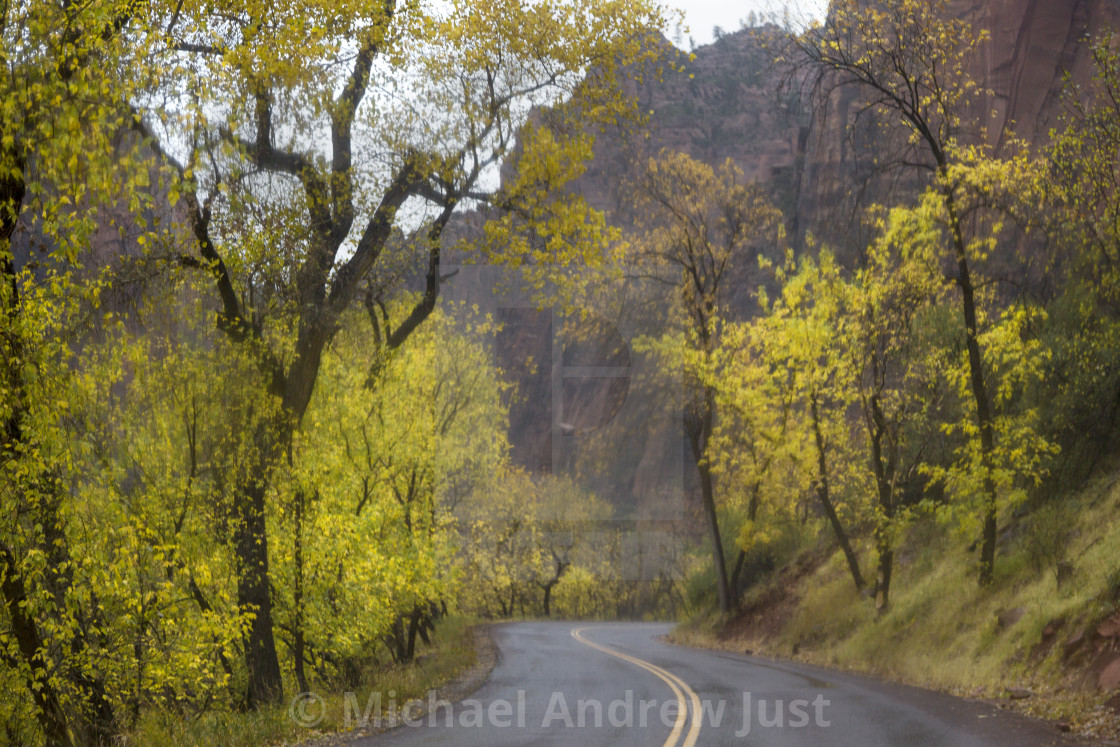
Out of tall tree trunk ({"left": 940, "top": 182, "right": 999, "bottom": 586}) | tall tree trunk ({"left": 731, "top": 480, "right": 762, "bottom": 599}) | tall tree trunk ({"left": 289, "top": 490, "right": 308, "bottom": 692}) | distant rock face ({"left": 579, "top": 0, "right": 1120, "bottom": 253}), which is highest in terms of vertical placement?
distant rock face ({"left": 579, "top": 0, "right": 1120, "bottom": 253})

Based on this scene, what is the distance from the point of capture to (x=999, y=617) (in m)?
14.4

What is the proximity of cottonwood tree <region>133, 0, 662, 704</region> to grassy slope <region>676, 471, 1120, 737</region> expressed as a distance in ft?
25.8

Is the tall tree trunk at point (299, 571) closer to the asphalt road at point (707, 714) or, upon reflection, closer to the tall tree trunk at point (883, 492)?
the asphalt road at point (707, 714)

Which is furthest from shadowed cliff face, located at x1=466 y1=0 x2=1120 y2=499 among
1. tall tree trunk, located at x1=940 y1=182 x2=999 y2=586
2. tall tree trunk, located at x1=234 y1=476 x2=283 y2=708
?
tall tree trunk, located at x1=234 y1=476 x2=283 y2=708

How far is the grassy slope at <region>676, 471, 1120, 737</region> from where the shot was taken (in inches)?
441

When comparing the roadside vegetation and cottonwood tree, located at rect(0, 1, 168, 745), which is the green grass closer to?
the roadside vegetation

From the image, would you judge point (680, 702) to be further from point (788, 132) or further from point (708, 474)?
point (788, 132)

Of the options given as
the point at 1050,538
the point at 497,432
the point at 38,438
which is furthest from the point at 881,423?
the point at 38,438

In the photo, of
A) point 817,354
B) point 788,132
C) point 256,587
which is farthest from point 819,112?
point 788,132

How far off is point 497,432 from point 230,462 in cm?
1332

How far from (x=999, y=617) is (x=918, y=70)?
29.6 ft

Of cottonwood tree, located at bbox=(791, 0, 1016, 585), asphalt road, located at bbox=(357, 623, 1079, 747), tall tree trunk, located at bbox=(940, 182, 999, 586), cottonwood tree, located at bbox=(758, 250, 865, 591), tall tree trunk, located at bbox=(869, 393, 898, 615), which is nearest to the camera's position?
asphalt road, located at bbox=(357, 623, 1079, 747)

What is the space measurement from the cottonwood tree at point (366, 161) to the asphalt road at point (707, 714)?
292 cm

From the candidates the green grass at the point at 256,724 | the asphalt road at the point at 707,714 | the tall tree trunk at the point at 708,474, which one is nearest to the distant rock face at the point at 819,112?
the tall tree trunk at the point at 708,474
